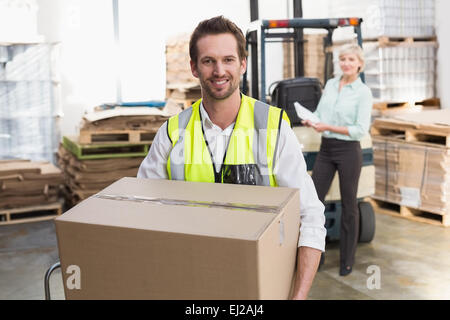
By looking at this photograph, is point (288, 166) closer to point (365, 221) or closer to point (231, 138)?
point (231, 138)

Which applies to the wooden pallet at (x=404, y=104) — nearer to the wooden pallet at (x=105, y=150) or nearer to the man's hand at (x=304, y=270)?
the wooden pallet at (x=105, y=150)

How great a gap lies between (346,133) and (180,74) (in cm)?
481

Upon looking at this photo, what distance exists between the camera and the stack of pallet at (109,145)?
22.9 ft

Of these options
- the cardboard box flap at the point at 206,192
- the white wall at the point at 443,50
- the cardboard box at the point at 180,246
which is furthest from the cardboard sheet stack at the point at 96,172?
the cardboard box at the point at 180,246

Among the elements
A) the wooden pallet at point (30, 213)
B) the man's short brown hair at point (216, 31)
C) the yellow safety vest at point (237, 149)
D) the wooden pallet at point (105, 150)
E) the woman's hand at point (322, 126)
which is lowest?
the wooden pallet at point (30, 213)

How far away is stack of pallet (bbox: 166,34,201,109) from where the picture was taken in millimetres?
8766

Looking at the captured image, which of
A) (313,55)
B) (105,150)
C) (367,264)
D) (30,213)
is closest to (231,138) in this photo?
(367,264)

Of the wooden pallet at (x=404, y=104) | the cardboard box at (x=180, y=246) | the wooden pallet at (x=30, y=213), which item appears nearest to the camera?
the cardboard box at (x=180, y=246)

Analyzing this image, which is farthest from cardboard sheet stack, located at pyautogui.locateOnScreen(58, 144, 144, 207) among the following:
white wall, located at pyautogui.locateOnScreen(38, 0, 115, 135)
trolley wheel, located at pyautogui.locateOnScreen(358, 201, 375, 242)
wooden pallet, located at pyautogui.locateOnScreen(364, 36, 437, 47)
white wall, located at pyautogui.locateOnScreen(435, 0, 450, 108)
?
white wall, located at pyautogui.locateOnScreen(435, 0, 450, 108)

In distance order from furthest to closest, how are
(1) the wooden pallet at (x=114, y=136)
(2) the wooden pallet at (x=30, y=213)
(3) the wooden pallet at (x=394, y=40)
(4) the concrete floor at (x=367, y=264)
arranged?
(3) the wooden pallet at (x=394, y=40) → (2) the wooden pallet at (x=30, y=213) → (1) the wooden pallet at (x=114, y=136) → (4) the concrete floor at (x=367, y=264)

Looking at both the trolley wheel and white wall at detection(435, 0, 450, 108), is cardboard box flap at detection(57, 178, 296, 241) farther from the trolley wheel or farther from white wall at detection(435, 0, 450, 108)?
white wall at detection(435, 0, 450, 108)

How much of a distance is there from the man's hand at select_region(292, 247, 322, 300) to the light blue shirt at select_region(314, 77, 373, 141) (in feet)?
9.58

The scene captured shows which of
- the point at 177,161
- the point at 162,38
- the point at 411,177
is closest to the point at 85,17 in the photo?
the point at 162,38

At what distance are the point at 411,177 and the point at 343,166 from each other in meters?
2.30
